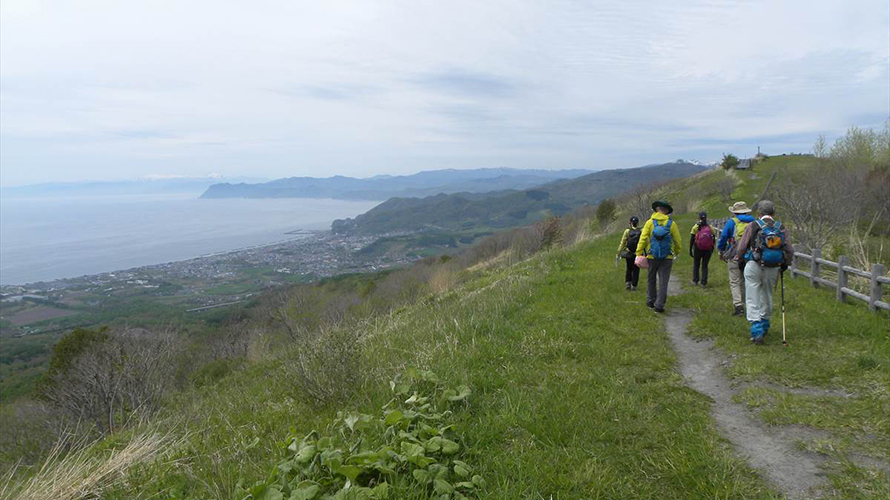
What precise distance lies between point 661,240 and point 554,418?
543cm

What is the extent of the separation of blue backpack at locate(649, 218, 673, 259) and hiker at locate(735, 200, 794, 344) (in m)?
1.43

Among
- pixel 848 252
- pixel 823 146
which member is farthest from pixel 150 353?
pixel 823 146

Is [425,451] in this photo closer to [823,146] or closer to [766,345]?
[766,345]

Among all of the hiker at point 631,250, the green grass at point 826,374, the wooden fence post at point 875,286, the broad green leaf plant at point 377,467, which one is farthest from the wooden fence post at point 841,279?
the broad green leaf plant at point 377,467

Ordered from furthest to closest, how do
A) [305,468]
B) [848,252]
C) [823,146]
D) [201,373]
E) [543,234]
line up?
[823,146], [543,234], [201,373], [848,252], [305,468]

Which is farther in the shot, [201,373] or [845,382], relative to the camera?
[201,373]

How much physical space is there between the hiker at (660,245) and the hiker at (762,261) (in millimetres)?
1449

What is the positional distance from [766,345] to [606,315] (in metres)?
2.46

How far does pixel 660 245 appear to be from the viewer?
8242 mm

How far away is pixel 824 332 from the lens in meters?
6.69

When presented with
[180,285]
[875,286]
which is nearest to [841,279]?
[875,286]

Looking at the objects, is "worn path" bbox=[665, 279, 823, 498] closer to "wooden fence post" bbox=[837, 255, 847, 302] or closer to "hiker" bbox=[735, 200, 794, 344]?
"hiker" bbox=[735, 200, 794, 344]

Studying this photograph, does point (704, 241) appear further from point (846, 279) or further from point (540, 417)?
point (540, 417)

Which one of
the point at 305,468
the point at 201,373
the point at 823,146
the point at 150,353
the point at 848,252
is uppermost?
the point at 823,146
